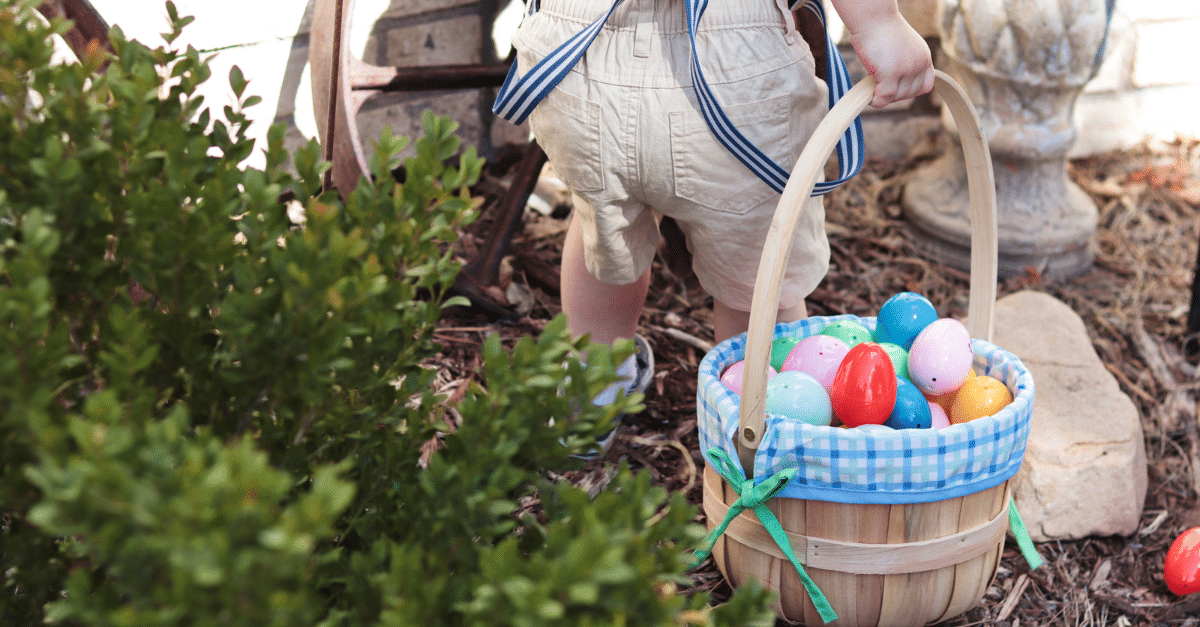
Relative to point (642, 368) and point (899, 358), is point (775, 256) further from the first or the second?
point (642, 368)

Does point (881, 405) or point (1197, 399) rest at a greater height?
point (881, 405)

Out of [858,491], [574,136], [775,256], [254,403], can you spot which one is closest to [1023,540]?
[858,491]

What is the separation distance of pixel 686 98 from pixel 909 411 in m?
0.50

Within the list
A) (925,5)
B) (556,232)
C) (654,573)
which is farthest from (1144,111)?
(654,573)

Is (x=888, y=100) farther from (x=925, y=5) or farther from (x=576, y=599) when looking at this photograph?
(x=925, y=5)

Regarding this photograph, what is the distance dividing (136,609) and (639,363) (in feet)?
3.94

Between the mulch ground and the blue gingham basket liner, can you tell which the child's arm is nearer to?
the blue gingham basket liner

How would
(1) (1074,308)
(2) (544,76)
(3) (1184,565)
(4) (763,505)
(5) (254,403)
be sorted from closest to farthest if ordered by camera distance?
1. (5) (254,403)
2. (4) (763,505)
3. (2) (544,76)
4. (3) (1184,565)
5. (1) (1074,308)

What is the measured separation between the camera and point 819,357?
129 centimetres

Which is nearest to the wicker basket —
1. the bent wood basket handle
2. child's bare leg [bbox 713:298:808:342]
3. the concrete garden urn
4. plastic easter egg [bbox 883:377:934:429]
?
the bent wood basket handle

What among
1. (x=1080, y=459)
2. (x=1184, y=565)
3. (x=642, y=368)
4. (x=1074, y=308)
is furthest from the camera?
(x=1074, y=308)

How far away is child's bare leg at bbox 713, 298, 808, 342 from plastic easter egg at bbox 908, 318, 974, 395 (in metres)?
0.27

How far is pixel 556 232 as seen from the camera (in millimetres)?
2152

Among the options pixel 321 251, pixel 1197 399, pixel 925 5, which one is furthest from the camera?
pixel 925 5
